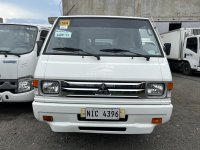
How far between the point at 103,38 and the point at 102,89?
3.50ft

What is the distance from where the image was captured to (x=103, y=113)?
3.45m

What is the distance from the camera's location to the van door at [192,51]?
13.8 meters

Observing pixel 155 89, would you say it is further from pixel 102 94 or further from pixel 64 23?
pixel 64 23

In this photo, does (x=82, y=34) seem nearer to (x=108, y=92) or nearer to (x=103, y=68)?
(x=103, y=68)

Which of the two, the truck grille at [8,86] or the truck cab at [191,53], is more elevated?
the truck grille at [8,86]

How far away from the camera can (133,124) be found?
3.50 m

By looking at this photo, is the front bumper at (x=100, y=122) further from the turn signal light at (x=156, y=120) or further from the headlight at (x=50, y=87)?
the headlight at (x=50, y=87)

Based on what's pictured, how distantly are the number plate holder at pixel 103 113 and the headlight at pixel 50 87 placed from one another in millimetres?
460

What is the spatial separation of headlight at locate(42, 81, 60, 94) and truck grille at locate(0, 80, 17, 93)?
182 centimetres

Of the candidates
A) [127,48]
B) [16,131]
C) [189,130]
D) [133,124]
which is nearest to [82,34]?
[127,48]

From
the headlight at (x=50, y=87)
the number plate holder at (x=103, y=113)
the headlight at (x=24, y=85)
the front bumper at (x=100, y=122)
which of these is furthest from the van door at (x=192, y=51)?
the headlight at (x=50, y=87)

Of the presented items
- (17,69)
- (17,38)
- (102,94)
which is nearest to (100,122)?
(102,94)

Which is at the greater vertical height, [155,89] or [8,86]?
[155,89]

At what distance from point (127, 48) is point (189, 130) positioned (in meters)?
2.05
